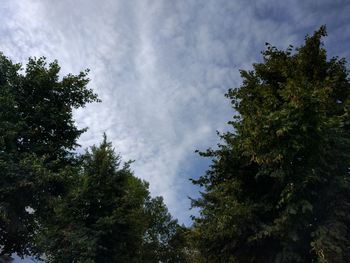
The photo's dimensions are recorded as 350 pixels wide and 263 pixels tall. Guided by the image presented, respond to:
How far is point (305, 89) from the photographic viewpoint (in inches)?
551

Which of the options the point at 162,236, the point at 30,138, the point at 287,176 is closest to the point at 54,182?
the point at 30,138

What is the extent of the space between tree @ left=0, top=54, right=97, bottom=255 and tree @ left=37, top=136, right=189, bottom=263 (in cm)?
113

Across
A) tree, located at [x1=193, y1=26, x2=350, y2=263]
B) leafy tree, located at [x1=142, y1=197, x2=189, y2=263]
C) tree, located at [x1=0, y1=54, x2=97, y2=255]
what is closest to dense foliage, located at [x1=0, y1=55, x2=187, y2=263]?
tree, located at [x1=0, y1=54, x2=97, y2=255]

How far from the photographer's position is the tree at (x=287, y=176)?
14.0m

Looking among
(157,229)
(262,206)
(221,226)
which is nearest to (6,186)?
(221,226)

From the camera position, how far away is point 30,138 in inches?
800

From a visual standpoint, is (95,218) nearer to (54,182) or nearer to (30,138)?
(54,182)

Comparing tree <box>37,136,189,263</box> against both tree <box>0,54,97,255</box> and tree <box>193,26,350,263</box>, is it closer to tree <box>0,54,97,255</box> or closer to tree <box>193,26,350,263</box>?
tree <box>0,54,97,255</box>

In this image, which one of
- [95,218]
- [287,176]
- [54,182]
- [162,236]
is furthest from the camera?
[162,236]

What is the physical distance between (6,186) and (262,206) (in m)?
12.0

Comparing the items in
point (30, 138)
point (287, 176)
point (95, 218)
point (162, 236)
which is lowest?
point (287, 176)

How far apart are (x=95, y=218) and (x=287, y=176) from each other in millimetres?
12543

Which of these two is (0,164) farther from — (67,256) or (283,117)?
(283,117)

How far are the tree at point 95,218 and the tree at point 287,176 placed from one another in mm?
6353
